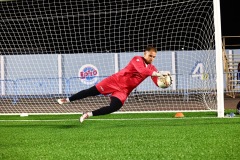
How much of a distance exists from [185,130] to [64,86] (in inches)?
604

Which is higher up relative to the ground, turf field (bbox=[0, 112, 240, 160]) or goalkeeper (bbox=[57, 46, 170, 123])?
goalkeeper (bbox=[57, 46, 170, 123])

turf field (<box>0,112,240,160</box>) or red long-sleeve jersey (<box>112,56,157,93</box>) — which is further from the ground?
red long-sleeve jersey (<box>112,56,157,93</box>)

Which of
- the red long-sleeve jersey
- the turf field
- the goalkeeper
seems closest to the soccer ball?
the goalkeeper

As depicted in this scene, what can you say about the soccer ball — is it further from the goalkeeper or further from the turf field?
the turf field

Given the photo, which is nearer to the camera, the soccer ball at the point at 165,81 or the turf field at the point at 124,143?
the turf field at the point at 124,143

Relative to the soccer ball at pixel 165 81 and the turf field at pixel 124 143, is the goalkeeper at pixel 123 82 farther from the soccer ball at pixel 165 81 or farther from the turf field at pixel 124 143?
the turf field at pixel 124 143

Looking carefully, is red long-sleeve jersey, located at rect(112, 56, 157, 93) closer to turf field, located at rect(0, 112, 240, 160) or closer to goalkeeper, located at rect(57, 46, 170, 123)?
goalkeeper, located at rect(57, 46, 170, 123)

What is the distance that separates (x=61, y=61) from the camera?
76.4ft

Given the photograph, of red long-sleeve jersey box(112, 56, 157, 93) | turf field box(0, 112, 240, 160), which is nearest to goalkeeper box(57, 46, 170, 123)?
red long-sleeve jersey box(112, 56, 157, 93)

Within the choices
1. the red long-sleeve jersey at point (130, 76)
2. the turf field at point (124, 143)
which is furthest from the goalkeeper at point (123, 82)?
the turf field at point (124, 143)

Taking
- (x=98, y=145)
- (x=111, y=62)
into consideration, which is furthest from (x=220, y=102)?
(x=111, y=62)

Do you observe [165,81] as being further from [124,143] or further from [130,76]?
[124,143]

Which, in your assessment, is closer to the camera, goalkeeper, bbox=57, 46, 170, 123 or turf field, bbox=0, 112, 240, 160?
turf field, bbox=0, 112, 240, 160

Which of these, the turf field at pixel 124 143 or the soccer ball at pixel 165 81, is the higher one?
the soccer ball at pixel 165 81
